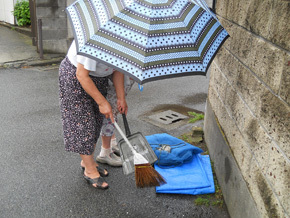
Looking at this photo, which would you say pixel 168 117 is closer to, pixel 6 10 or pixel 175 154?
pixel 175 154

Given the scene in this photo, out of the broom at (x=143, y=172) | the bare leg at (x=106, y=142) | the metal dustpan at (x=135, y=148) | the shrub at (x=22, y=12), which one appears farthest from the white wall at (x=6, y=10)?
the broom at (x=143, y=172)

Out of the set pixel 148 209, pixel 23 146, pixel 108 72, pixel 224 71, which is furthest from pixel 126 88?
pixel 23 146

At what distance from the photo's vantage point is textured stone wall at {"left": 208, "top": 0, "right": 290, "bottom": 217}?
188 centimetres

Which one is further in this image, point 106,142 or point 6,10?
point 6,10

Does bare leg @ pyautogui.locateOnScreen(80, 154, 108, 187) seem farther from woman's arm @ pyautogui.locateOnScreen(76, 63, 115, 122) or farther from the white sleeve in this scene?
the white sleeve

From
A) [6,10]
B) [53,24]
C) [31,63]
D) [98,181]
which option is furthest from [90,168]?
[6,10]

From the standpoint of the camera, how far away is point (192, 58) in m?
2.10

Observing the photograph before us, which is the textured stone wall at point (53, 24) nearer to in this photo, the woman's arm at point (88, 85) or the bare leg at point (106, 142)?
the bare leg at point (106, 142)

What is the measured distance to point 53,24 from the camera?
27.5ft

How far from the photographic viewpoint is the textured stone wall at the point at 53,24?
8.21 metres

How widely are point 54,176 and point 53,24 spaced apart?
6.02 m

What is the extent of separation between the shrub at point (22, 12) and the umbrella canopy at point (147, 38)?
1031cm

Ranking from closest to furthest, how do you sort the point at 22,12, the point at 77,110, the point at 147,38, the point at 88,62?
the point at 147,38, the point at 88,62, the point at 77,110, the point at 22,12

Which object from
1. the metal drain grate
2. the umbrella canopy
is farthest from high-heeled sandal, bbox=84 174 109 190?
the metal drain grate
